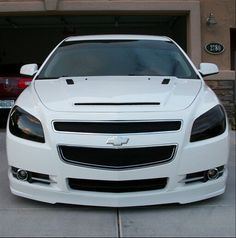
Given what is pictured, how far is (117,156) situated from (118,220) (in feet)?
1.69

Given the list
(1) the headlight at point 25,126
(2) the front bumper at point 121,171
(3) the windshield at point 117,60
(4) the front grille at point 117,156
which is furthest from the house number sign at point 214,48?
(4) the front grille at point 117,156

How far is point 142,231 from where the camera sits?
168 inches

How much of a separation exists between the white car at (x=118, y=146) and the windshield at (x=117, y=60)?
89 cm

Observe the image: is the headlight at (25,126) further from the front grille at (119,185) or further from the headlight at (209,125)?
the headlight at (209,125)

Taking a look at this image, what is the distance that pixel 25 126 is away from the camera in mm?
4797

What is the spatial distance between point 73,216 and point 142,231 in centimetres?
65

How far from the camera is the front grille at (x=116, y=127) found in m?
4.59

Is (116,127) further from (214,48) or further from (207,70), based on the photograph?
(214,48)

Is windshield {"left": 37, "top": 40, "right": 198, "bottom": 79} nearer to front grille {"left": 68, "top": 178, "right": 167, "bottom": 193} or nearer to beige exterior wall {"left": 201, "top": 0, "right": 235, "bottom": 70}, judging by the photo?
front grille {"left": 68, "top": 178, "right": 167, "bottom": 193}

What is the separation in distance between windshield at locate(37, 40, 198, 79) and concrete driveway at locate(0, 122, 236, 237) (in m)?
1.59

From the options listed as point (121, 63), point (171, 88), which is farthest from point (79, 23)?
point (171, 88)

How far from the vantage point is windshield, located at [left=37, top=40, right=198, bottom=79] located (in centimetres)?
598

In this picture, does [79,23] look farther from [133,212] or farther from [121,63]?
[133,212]

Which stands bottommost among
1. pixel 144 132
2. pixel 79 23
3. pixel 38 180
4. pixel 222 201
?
pixel 79 23
